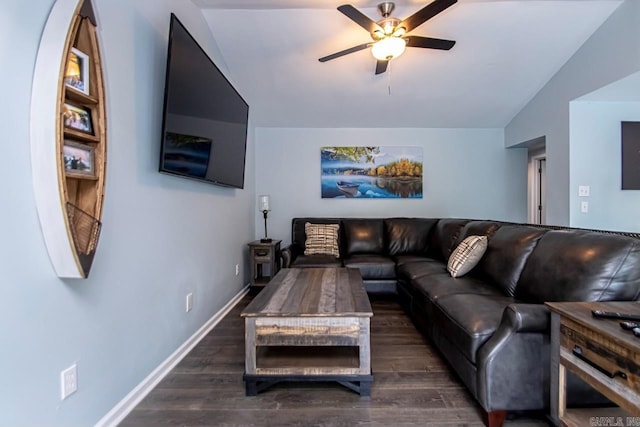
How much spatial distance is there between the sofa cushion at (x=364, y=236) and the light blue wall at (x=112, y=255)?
1909 millimetres

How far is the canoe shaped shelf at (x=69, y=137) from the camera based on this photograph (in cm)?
117

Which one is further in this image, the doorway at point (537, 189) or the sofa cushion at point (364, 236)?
the doorway at point (537, 189)

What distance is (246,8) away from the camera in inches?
109

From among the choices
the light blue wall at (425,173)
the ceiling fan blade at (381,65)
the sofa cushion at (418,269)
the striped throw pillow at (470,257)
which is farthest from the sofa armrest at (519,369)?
the light blue wall at (425,173)

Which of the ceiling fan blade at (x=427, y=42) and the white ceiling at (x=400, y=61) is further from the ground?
the white ceiling at (x=400, y=61)

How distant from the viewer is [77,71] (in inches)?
50.7

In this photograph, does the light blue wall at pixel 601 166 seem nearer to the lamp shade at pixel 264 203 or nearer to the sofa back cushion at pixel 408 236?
the sofa back cushion at pixel 408 236

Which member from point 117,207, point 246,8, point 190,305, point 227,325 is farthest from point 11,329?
point 246,8

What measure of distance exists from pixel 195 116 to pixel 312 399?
6.32 ft

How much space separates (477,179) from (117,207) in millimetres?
4572

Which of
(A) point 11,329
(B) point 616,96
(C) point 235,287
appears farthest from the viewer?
(C) point 235,287

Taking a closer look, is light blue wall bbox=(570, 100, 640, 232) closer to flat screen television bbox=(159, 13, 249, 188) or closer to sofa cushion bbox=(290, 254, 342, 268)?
sofa cushion bbox=(290, 254, 342, 268)

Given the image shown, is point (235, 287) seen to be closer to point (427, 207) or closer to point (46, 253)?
point (46, 253)

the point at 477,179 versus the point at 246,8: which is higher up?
the point at 246,8
